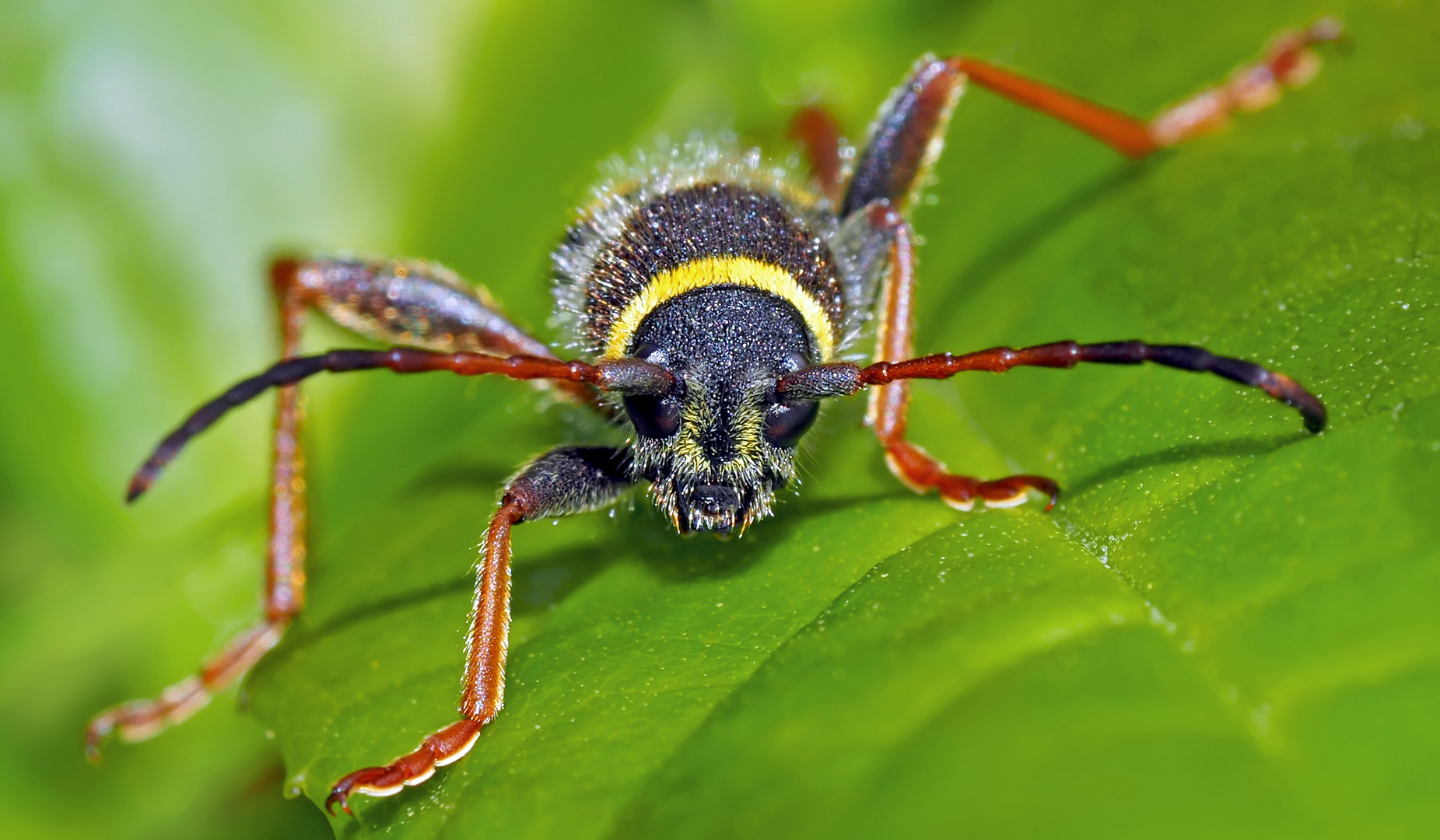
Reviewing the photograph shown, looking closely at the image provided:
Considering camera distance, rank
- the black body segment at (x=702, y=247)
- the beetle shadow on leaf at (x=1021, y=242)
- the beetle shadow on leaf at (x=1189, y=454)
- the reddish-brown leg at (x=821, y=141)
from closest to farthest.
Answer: the beetle shadow on leaf at (x=1189, y=454) < the black body segment at (x=702, y=247) < the beetle shadow on leaf at (x=1021, y=242) < the reddish-brown leg at (x=821, y=141)

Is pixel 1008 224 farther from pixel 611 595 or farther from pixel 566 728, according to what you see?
pixel 566 728

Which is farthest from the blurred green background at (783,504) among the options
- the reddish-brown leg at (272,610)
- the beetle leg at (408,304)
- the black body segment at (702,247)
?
the black body segment at (702,247)

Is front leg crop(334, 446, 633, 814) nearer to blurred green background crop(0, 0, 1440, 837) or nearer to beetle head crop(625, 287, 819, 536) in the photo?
blurred green background crop(0, 0, 1440, 837)

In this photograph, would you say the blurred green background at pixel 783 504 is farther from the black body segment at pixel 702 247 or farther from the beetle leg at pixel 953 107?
the black body segment at pixel 702 247

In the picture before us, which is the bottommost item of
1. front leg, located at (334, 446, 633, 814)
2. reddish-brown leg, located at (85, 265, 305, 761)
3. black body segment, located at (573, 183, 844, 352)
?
reddish-brown leg, located at (85, 265, 305, 761)

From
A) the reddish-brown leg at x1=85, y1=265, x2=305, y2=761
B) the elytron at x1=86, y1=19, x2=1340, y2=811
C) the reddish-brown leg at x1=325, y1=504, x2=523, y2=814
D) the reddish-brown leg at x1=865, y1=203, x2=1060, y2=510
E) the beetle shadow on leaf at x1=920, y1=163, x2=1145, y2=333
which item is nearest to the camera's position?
the reddish-brown leg at x1=325, y1=504, x2=523, y2=814

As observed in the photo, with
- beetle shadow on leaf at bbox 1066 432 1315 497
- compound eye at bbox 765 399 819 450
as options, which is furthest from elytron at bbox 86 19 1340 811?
beetle shadow on leaf at bbox 1066 432 1315 497
